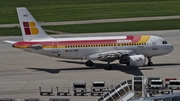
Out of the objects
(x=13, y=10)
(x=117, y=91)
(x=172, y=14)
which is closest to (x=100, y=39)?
(x=117, y=91)

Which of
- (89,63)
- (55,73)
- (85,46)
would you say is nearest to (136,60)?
(85,46)

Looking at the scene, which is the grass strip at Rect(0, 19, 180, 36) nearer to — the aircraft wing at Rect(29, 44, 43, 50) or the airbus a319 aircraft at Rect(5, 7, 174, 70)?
the airbus a319 aircraft at Rect(5, 7, 174, 70)

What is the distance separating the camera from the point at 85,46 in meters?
69.6

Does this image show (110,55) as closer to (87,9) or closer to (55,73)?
(55,73)

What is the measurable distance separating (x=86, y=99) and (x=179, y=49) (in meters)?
35.8

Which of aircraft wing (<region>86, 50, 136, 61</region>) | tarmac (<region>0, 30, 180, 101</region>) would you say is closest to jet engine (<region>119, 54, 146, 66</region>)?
aircraft wing (<region>86, 50, 136, 61</region>)

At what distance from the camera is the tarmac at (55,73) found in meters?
58.2

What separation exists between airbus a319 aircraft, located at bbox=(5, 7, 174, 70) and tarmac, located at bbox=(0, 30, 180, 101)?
73.2 inches

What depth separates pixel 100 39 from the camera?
70062mm

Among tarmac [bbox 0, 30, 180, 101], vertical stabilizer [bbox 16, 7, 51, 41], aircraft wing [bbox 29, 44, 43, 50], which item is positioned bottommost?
tarmac [bbox 0, 30, 180, 101]

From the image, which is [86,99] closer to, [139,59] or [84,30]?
[139,59]

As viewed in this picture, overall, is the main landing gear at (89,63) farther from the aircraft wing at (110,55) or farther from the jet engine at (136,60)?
the jet engine at (136,60)

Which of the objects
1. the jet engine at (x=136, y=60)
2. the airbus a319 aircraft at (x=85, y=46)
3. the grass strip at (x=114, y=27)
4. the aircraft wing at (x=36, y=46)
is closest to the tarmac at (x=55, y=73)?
the jet engine at (x=136, y=60)

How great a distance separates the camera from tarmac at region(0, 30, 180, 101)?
58.2 meters
